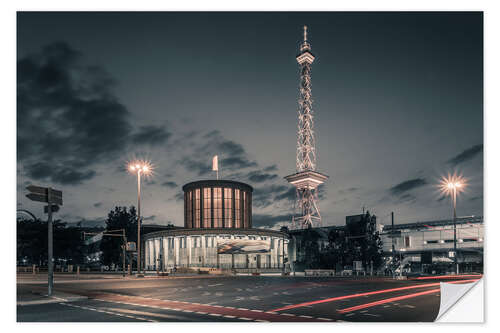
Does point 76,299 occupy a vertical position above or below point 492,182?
below

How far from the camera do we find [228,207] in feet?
335

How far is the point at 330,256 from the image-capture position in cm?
7431

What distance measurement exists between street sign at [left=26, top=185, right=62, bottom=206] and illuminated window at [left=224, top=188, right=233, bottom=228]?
264ft

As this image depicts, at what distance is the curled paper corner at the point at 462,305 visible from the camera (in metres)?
14.9

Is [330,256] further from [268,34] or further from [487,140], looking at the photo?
[487,140]

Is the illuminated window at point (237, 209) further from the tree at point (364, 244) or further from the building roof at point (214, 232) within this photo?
the tree at point (364, 244)

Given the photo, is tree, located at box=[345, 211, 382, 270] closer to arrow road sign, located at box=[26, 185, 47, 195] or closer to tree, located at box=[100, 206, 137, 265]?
tree, located at box=[100, 206, 137, 265]

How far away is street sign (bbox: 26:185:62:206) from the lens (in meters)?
20.4

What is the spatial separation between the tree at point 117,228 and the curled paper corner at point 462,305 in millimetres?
81020

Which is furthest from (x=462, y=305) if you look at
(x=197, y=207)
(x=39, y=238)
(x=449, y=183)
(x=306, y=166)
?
(x=306, y=166)

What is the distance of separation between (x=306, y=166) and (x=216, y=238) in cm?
8873

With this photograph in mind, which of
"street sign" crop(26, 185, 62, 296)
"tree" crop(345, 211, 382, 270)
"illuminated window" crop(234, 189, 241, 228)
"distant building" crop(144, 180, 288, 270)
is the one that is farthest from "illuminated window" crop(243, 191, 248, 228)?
"street sign" crop(26, 185, 62, 296)

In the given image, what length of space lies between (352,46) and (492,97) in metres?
12.5
